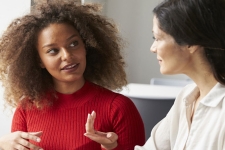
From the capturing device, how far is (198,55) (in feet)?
3.21

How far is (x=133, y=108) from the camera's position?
1324 mm

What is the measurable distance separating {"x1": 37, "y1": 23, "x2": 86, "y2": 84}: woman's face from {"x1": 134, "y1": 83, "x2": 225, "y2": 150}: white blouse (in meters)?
0.34

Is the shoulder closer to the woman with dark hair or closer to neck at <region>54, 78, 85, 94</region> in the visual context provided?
the woman with dark hair

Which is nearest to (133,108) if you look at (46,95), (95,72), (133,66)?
(95,72)

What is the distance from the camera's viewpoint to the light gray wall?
2824mm

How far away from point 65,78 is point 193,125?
48cm

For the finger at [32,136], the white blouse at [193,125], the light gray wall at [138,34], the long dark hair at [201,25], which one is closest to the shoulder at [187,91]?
the white blouse at [193,125]

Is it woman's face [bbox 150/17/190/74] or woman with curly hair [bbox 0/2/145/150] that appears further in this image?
woman with curly hair [bbox 0/2/145/150]

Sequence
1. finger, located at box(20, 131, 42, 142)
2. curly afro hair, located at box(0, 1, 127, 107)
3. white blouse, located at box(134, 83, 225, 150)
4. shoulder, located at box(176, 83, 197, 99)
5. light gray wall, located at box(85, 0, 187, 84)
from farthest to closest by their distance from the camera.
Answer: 1. light gray wall, located at box(85, 0, 187, 84)
2. curly afro hair, located at box(0, 1, 127, 107)
3. finger, located at box(20, 131, 42, 142)
4. shoulder, located at box(176, 83, 197, 99)
5. white blouse, located at box(134, 83, 225, 150)

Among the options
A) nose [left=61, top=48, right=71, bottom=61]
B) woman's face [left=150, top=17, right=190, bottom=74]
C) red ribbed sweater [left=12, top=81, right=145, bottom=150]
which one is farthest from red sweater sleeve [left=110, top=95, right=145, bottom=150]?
woman's face [left=150, top=17, right=190, bottom=74]

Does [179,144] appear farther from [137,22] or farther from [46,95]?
[137,22]

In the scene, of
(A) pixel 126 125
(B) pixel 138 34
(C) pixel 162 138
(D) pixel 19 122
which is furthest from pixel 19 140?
(B) pixel 138 34

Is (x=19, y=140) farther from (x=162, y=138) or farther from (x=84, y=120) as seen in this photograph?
(x=162, y=138)

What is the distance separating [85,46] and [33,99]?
279mm
